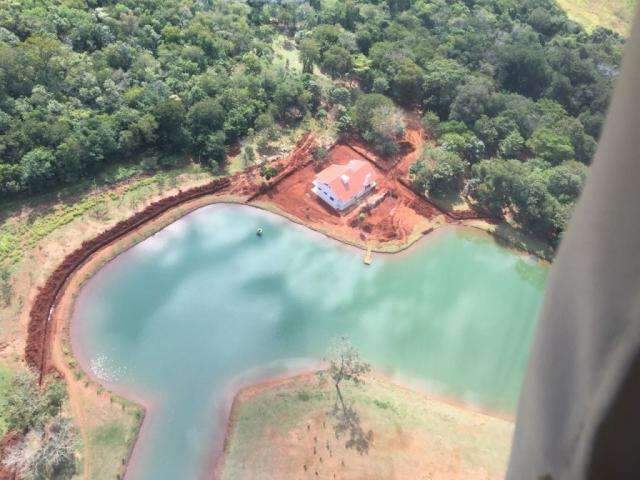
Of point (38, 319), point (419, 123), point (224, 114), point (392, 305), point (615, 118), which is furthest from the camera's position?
point (419, 123)

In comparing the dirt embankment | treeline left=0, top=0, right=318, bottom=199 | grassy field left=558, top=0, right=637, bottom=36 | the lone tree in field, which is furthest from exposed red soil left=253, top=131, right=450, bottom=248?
grassy field left=558, top=0, right=637, bottom=36

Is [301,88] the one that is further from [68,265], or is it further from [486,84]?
[68,265]

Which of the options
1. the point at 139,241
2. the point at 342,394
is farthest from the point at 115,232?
the point at 342,394

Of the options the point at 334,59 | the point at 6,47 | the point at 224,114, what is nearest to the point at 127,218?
the point at 224,114

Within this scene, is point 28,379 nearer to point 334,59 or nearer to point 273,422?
point 273,422

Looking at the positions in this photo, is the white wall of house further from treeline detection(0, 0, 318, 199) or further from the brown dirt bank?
treeline detection(0, 0, 318, 199)

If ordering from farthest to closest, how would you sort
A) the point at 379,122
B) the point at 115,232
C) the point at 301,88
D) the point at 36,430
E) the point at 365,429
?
the point at 301,88, the point at 379,122, the point at 115,232, the point at 365,429, the point at 36,430
